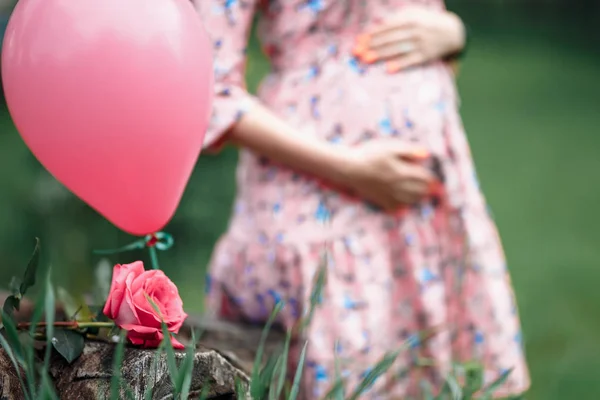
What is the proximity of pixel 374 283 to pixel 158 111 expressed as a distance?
40 cm

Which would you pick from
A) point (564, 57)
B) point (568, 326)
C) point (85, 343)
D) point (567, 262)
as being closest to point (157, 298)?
point (85, 343)

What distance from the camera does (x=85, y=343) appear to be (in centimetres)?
65

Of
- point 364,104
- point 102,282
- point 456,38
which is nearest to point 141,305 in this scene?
point 102,282

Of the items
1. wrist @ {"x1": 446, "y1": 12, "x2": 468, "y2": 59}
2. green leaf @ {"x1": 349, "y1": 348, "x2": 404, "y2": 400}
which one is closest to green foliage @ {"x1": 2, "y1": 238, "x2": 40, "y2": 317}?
green leaf @ {"x1": 349, "y1": 348, "x2": 404, "y2": 400}

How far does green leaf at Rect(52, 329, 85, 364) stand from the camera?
2.05ft

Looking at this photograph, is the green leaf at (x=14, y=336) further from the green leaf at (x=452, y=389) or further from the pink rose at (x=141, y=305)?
the green leaf at (x=452, y=389)

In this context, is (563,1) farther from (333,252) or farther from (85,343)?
(85,343)

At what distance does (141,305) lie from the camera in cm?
64

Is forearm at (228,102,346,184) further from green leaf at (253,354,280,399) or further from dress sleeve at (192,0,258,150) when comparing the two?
green leaf at (253,354,280,399)

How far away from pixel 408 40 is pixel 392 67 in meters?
0.04

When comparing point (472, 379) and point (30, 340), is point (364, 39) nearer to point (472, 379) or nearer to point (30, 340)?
point (472, 379)

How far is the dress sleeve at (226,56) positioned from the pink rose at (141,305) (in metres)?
0.29

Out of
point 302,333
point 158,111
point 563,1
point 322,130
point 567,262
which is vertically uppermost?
point 158,111

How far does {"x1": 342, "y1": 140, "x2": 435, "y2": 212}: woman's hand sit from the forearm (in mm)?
19
